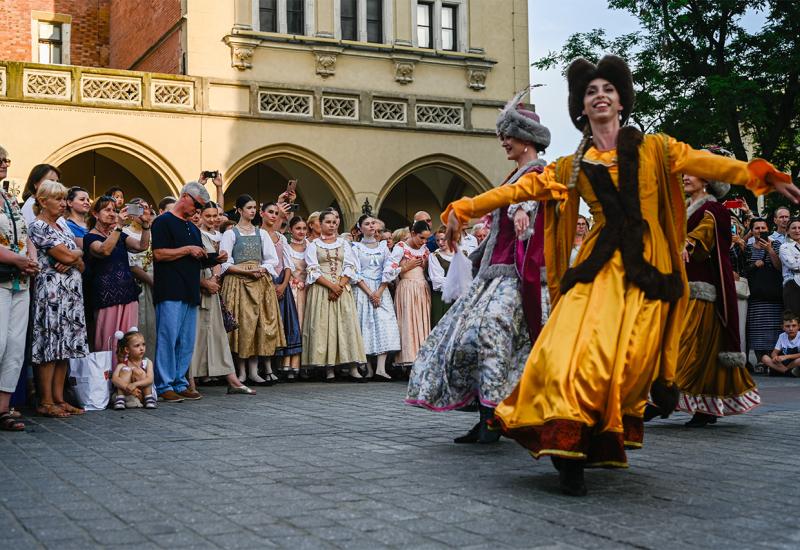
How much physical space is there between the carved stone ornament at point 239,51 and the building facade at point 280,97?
0.11 feet

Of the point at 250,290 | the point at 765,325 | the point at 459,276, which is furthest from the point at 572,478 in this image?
the point at 765,325

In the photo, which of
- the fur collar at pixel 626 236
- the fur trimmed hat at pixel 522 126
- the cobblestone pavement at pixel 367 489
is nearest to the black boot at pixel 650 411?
the cobblestone pavement at pixel 367 489

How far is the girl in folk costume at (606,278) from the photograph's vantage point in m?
5.00

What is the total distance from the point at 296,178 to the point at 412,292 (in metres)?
13.4

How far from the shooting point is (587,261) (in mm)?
5395

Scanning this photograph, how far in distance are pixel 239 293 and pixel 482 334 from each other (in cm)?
612

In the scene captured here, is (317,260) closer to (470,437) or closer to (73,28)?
(470,437)

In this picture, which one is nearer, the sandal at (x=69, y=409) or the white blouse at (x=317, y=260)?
the sandal at (x=69, y=409)

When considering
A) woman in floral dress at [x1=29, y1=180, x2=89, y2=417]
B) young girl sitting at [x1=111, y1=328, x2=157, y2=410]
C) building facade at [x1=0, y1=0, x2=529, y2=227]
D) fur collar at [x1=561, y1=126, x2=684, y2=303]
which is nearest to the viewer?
fur collar at [x1=561, y1=126, x2=684, y2=303]

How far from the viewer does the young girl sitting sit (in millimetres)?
9391

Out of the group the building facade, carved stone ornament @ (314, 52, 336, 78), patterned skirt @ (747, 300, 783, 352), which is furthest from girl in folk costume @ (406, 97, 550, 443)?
carved stone ornament @ (314, 52, 336, 78)

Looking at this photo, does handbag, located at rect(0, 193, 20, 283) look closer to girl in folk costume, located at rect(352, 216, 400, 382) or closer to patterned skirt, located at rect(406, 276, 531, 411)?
patterned skirt, located at rect(406, 276, 531, 411)

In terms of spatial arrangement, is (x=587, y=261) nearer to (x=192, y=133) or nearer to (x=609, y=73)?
(x=609, y=73)

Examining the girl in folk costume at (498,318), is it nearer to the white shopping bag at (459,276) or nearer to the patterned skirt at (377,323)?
the white shopping bag at (459,276)
